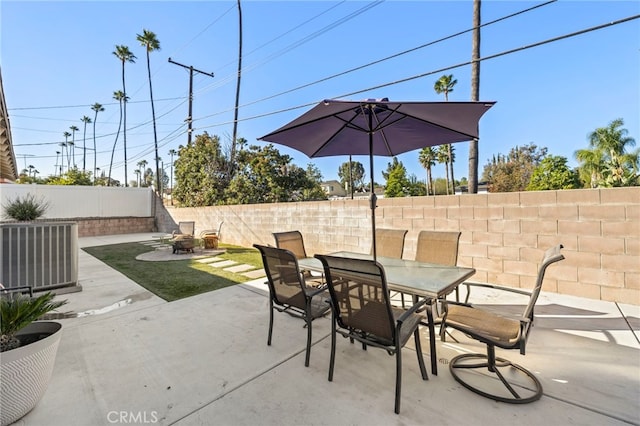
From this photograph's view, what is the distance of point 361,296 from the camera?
5.89 ft

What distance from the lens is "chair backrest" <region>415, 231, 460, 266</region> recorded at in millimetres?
3143

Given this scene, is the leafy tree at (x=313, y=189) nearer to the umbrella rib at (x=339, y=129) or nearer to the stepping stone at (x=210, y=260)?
the stepping stone at (x=210, y=260)

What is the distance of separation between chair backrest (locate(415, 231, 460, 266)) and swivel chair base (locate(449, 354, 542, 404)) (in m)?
1.14

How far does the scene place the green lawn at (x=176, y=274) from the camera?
445cm

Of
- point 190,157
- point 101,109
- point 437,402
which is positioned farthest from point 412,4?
point 101,109

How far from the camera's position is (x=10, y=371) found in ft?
4.98

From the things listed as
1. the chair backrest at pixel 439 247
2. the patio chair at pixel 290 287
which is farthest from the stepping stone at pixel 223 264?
A: the chair backrest at pixel 439 247

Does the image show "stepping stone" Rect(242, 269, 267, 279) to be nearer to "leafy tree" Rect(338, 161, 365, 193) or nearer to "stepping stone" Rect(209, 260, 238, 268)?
"stepping stone" Rect(209, 260, 238, 268)

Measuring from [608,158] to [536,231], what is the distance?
75.7ft

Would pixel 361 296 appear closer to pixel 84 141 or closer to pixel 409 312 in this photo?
pixel 409 312

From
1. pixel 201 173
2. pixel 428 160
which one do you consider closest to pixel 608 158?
pixel 428 160

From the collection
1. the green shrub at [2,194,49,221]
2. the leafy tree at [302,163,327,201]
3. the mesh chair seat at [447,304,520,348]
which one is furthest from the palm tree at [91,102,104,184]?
the mesh chair seat at [447,304,520,348]

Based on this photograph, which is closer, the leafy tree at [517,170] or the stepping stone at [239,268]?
the stepping stone at [239,268]

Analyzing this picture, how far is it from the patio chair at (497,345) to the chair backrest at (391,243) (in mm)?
1353
